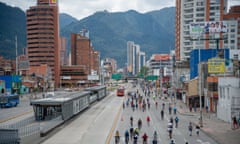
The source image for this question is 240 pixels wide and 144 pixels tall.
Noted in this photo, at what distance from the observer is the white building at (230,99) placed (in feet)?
107

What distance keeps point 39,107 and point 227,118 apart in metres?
22.3

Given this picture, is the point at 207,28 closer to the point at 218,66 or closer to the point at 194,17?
the point at 218,66

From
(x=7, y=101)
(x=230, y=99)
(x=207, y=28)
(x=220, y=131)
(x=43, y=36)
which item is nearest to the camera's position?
(x=220, y=131)

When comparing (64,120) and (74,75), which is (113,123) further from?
(74,75)

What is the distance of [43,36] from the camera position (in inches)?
5266

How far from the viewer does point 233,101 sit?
32.7m

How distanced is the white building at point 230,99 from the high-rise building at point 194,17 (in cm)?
6375

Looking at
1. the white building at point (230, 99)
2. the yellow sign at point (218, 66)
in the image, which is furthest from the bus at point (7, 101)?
the white building at point (230, 99)

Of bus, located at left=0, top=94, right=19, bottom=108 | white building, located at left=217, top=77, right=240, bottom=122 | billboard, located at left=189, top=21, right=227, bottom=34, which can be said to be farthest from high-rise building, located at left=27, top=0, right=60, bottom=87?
white building, located at left=217, top=77, right=240, bottom=122

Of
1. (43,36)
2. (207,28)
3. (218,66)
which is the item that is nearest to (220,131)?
(218,66)

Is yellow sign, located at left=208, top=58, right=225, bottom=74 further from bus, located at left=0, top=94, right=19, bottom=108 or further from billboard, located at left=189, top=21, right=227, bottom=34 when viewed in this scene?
bus, located at left=0, top=94, right=19, bottom=108

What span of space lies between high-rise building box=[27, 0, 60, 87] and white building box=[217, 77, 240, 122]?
109920 millimetres

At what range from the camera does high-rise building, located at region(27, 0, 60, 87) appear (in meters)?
134

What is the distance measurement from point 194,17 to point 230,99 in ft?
240
